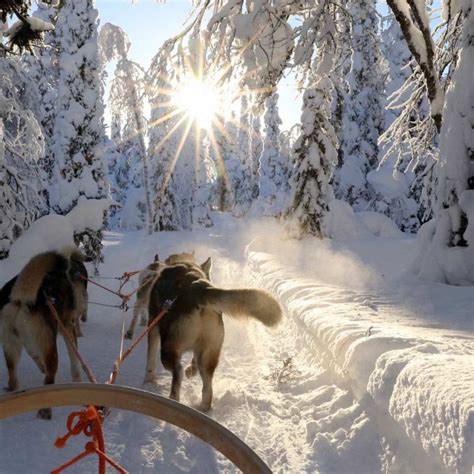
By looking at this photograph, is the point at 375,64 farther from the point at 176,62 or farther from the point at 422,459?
the point at 422,459

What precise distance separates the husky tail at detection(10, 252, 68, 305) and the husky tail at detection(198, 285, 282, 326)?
159 centimetres

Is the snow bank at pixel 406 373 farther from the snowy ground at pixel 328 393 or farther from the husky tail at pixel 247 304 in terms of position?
the husky tail at pixel 247 304

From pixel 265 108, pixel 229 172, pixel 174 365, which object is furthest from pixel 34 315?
pixel 229 172

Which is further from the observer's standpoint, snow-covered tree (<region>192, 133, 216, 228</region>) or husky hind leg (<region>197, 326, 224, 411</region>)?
snow-covered tree (<region>192, 133, 216, 228</region>)

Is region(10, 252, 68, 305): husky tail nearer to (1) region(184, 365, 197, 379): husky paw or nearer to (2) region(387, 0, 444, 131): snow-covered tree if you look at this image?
(1) region(184, 365, 197, 379): husky paw

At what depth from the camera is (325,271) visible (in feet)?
38.9

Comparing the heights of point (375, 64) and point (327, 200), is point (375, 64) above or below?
above

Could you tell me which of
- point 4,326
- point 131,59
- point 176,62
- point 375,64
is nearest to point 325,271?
point 176,62

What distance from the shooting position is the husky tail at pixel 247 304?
391cm

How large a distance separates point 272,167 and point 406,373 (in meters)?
58.3

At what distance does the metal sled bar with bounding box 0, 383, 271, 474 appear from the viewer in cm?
140

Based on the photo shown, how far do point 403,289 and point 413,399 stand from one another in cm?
Result: 495

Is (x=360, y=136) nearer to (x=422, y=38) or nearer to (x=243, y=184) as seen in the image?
(x=422, y=38)

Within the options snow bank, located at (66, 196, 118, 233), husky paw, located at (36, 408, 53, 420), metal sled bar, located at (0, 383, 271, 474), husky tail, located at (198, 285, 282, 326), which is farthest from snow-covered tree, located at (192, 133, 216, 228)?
metal sled bar, located at (0, 383, 271, 474)
